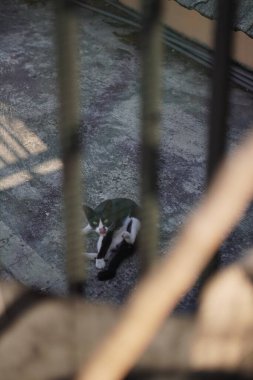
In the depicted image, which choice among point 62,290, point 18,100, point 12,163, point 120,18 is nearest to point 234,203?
point 62,290

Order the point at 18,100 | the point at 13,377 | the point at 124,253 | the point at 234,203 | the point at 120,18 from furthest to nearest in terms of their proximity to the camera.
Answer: the point at 120,18, the point at 18,100, the point at 124,253, the point at 13,377, the point at 234,203

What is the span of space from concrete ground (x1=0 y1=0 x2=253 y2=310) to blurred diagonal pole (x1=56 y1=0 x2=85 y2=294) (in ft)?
10.1

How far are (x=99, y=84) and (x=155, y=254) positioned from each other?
613 cm

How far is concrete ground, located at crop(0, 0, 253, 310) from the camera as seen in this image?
193 inches

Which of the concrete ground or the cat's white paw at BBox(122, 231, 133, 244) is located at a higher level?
the cat's white paw at BBox(122, 231, 133, 244)

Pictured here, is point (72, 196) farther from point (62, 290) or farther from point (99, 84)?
point (99, 84)

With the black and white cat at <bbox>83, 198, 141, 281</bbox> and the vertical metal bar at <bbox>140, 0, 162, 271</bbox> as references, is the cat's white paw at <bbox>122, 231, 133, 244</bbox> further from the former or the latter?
the vertical metal bar at <bbox>140, 0, 162, 271</bbox>

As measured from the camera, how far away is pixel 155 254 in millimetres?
1104

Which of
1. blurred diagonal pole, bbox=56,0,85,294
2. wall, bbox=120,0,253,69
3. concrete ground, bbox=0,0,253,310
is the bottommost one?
concrete ground, bbox=0,0,253,310

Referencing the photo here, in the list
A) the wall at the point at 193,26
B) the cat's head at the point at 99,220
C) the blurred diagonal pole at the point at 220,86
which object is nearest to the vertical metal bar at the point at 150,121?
the blurred diagonal pole at the point at 220,86

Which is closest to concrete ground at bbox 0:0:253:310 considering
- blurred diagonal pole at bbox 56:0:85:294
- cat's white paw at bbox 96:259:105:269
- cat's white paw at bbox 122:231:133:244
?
cat's white paw at bbox 96:259:105:269

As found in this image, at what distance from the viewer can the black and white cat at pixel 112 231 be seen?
463 cm

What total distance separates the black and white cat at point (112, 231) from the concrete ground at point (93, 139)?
3.5 inches

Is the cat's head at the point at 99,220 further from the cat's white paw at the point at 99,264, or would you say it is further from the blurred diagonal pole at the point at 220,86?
the blurred diagonal pole at the point at 220,86
